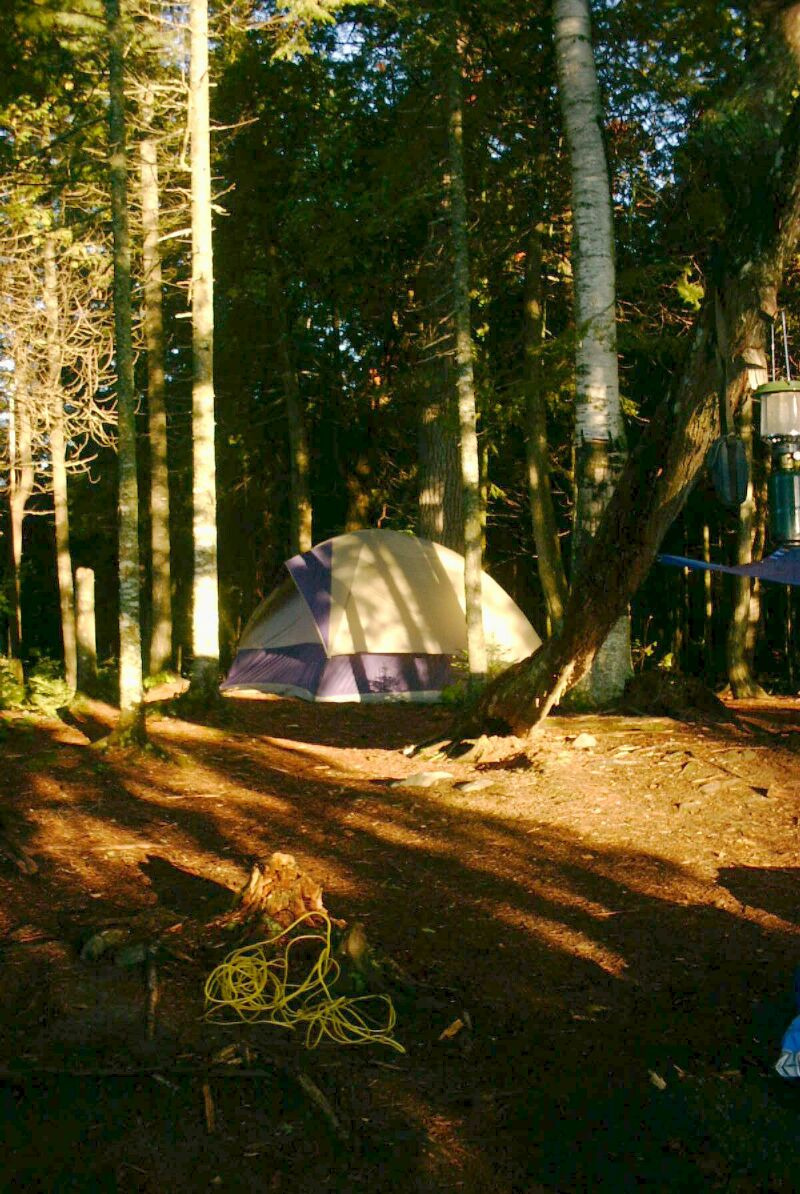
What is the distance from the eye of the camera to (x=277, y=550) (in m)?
21.3

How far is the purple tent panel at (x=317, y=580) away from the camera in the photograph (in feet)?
46.4

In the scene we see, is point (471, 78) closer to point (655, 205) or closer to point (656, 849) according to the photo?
point (655, 205)

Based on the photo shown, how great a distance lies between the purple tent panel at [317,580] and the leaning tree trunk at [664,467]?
528 centimetres

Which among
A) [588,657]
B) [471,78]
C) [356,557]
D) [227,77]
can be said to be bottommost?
[588,657]

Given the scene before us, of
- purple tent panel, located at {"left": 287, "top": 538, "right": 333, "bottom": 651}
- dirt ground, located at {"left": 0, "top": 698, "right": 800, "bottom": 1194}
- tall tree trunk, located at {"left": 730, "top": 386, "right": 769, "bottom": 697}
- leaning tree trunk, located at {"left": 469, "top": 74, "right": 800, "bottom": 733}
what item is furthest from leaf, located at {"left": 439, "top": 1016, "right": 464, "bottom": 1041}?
tall tree trunk, located at {"left": 730, "top": 386, "right": 769, "bottom": 697}

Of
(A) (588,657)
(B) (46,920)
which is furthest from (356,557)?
(B) (46,920)

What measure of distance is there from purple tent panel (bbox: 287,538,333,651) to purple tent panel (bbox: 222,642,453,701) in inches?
13.8

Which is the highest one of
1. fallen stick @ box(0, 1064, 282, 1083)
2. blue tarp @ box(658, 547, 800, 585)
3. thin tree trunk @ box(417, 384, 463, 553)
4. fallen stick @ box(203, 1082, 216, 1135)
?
thin tree trunk @ box(417, 384, 463, 553)

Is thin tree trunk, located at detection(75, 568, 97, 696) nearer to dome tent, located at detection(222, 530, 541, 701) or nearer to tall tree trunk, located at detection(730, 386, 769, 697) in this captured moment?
dome tent, located at detection(222, 530, 541, 701)

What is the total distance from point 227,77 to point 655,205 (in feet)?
20.8

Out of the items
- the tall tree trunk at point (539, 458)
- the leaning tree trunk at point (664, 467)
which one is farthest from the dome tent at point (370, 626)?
the leaning tree trunk at point (664, 467)

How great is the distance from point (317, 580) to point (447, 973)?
10.2 m

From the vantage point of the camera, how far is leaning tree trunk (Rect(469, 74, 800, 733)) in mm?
5520

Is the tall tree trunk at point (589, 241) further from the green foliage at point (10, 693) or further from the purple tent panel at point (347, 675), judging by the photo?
the green foliage at point (10, 693)
